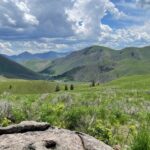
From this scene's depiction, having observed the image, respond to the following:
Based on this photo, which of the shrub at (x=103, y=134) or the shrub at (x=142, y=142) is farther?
the shrub at (x=103, y=134)

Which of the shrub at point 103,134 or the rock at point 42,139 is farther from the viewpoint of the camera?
the shrub at point 103,134

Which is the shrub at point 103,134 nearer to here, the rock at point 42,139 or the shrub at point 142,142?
the rock at point 42,139

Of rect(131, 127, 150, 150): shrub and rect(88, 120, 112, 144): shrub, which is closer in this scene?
rect(131, 127, 150, 150): shrub

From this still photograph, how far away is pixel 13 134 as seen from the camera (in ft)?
31.7

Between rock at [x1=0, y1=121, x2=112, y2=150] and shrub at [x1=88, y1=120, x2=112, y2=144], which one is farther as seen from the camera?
shrub at [x1=88, y1=120, x2=112, y2=144]

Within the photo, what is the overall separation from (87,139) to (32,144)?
52.9 inches

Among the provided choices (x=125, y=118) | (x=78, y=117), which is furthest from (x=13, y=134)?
(x=125, y=118)

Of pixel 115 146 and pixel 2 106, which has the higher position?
pixel 2 106

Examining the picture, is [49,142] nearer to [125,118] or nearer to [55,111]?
[55,111]

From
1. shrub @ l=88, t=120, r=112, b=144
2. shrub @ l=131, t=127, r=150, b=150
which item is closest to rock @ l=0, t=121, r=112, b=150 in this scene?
shrub @ l=131, t=127, r=150, b=150

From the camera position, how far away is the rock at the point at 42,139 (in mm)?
8703

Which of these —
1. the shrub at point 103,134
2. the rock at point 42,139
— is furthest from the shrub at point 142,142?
the shrub at point 103,134

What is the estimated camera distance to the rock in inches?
343

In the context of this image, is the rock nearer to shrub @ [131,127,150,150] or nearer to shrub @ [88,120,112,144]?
shrub @ [131,127,150,150]
